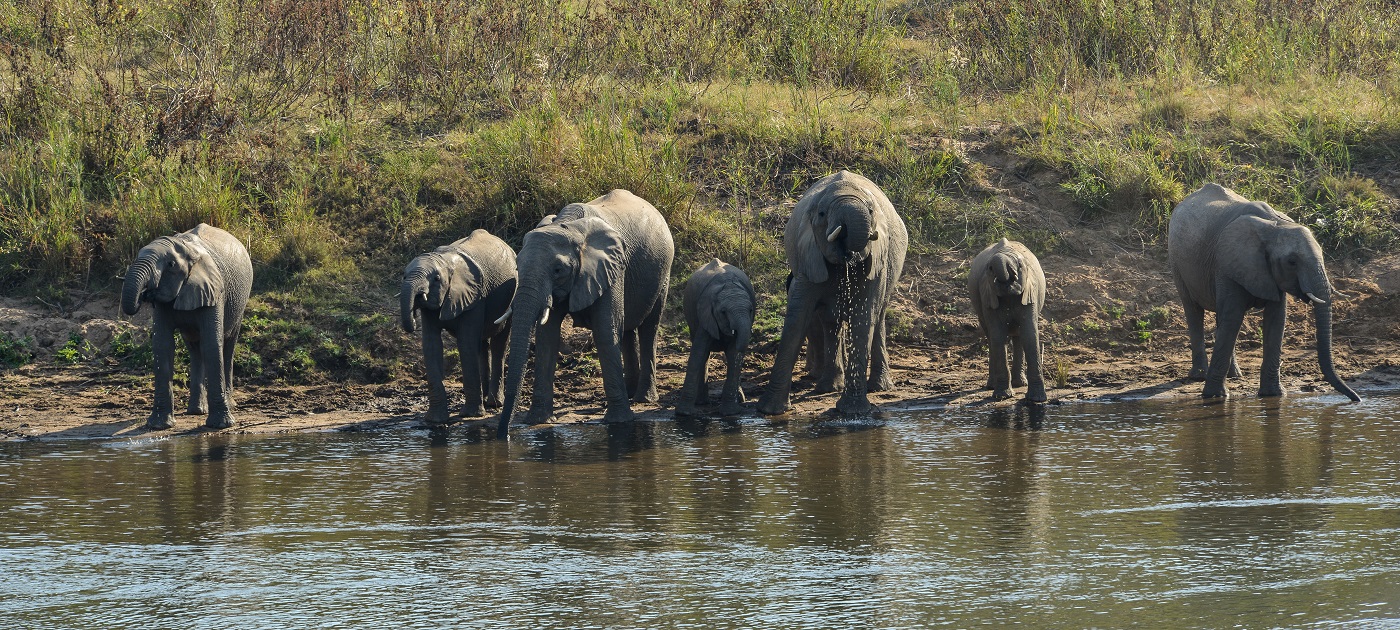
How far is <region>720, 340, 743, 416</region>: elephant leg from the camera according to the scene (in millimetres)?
11844

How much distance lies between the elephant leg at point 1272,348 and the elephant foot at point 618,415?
4673 millimetres

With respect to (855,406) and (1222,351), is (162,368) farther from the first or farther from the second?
(1222,351)

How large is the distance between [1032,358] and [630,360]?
9.85 feet

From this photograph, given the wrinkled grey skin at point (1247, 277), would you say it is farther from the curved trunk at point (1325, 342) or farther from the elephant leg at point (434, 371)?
the elephant leg at point (434, 371)

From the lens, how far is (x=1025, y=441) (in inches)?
417

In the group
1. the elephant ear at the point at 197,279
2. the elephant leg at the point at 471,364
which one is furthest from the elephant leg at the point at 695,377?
the elephant ear at the point at 197,279

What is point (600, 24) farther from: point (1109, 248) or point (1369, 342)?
point (1369, 342)

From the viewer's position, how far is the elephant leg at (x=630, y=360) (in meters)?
12.5

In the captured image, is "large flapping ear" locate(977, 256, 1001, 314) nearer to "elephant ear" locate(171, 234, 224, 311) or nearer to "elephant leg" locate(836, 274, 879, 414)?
"elephant leg" locate(836, 274, 879, 414)

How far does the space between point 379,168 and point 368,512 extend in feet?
23.2

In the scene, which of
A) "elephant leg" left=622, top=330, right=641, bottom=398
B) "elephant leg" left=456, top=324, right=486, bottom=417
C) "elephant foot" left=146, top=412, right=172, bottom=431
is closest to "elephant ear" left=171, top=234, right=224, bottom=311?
"elephant foot" left=146, top=412, right=172, bottom=431

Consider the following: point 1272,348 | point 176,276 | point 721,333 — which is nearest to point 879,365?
point 721,333

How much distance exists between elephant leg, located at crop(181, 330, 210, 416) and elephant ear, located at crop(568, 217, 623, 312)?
2.73 m

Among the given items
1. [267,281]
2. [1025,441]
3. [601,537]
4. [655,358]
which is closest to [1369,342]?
[1025,441]
